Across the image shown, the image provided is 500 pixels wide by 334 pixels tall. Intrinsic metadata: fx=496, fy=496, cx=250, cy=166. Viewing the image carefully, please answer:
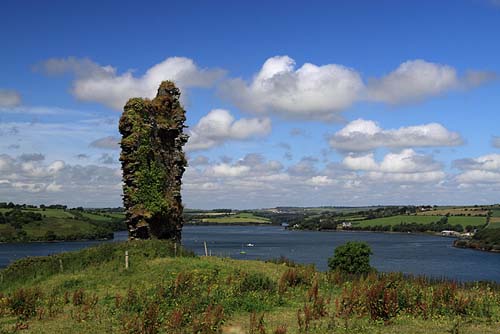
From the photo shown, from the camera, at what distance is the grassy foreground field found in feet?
49.0

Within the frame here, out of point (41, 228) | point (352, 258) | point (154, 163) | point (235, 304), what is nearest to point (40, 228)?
point (41, 228)

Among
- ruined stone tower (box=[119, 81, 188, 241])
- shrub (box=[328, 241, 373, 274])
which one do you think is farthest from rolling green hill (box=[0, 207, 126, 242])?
ruined stone tower (box=[119, 81, 188, 241])

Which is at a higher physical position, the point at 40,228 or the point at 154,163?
the point at 154,163

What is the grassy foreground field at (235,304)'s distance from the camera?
1492cm

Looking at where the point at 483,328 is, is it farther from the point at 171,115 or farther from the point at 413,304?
the point at 171,115

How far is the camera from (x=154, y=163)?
121 feet

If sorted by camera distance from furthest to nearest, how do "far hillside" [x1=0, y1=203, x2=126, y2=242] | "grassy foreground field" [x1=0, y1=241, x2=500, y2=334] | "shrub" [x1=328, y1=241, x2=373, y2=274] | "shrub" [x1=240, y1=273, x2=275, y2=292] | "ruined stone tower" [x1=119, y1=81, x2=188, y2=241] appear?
1. "far hillside" [x1=0, y1=203, x2=126, y2=242]
2. "shrub" [x1=328, y1=241, x2=373, y2=274]
3. "ruined stone tower" [x1=119, y1=81, x2=188, y2=241]
4. "shrub" [x1=240, y1=273, x2=275, y2=292]
5. "grassy foreground field" [x1=0, y1=241, x2=500, y2=334]

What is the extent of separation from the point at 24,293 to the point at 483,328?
16.4 m

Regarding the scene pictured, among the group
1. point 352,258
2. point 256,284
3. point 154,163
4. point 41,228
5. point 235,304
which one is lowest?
point 41,228

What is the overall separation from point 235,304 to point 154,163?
68.2 feet

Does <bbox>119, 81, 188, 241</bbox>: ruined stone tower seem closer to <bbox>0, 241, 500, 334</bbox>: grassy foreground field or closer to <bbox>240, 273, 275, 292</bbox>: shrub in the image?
<bbox>0, 241, 500, 334</bbox>: grassy foreground field

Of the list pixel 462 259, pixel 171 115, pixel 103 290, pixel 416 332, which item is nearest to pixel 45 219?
pixel 462 259

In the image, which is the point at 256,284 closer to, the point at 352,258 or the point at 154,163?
the point at 154,163

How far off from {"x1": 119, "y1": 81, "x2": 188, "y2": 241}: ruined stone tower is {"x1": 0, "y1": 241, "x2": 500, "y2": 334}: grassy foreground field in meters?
10.3
